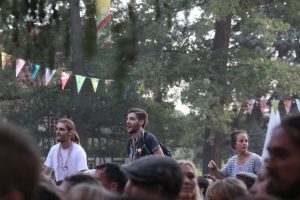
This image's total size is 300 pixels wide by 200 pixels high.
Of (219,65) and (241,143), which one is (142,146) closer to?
(241,143)

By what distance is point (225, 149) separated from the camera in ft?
106

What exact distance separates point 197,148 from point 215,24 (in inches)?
310

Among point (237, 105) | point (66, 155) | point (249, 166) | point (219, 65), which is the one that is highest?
point (219, 65)

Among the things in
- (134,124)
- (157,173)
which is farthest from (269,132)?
(157,173)

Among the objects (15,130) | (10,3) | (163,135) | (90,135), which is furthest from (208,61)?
(15,130)

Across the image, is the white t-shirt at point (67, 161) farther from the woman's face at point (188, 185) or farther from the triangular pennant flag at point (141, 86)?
the triangular pennant flag at point (141, 86)

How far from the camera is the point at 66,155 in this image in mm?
8719

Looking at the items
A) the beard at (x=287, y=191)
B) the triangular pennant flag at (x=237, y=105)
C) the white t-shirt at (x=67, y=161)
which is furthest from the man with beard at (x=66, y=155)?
the triangular pennant flag at (x=237, y=105)

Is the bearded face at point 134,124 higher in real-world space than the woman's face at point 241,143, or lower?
higher

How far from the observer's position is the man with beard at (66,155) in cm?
862

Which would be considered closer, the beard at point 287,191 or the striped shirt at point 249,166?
the beard at point 287,191

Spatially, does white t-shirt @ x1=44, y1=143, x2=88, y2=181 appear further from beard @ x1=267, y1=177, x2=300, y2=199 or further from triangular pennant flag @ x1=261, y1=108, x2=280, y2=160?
beard @ x1=267, y1=177, x2=300, y2=199

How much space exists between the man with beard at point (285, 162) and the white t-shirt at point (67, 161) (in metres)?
5.54

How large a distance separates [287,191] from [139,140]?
17.8ft
